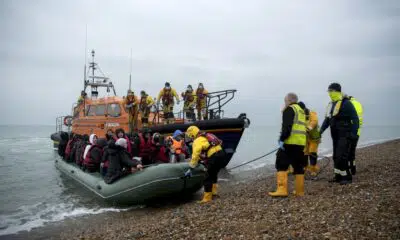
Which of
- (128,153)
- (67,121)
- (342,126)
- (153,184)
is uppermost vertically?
(342,126)

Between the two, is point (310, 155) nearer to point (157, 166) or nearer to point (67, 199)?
point (157, 166)

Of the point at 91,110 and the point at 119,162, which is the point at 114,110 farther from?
the point at 119,162

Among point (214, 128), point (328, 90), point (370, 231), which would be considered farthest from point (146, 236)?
point (214, 128)

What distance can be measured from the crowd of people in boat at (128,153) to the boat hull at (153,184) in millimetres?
201

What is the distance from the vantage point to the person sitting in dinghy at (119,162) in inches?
238

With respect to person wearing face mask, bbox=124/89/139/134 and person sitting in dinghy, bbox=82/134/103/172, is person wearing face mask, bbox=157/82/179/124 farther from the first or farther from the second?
person sitting in dinghy, bbox=82/134/103/172

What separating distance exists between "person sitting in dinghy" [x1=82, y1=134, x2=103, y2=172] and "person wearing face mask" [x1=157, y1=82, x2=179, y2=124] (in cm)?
322

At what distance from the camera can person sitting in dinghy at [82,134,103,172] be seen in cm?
733

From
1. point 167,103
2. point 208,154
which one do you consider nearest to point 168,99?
point 167,103

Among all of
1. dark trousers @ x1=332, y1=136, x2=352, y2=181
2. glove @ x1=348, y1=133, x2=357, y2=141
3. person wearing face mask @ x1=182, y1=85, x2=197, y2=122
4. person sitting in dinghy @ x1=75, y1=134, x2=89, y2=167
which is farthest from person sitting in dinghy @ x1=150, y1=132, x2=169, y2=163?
glove @ x1=348, y1=133, x2=357, y2=141

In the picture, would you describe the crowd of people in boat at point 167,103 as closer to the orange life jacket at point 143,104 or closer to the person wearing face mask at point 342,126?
the orange life jacket at point 143,104

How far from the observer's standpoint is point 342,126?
16.0ft

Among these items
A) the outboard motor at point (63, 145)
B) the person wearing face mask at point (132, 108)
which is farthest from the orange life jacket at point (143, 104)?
the outboard motor at point (63, 145)

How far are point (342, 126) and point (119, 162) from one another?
13.7 ft
